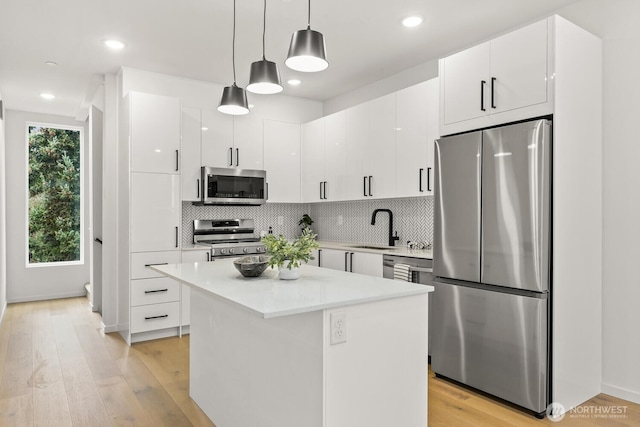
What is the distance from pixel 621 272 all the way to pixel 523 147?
1120mm

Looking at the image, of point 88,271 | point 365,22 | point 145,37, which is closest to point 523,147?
point 365,22

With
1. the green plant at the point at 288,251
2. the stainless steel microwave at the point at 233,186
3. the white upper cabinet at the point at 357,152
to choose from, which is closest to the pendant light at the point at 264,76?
the green plant at the point at 288,251

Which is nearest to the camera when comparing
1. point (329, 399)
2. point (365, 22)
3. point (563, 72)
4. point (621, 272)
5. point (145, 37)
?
point (329, 399)

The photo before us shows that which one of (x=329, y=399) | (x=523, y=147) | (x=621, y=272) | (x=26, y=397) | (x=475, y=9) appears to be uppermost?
(x=475, y=9)

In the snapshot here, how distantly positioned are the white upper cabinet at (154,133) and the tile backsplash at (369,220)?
2077 mm

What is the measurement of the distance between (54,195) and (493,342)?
21.1 ft

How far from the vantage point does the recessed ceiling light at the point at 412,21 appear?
3342 millimetres

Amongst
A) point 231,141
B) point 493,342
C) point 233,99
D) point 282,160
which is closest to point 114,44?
point 231,141

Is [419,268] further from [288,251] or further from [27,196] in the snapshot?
[27,196]

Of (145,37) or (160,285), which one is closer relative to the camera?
(145,37)

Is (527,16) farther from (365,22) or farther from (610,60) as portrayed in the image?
(365,22)

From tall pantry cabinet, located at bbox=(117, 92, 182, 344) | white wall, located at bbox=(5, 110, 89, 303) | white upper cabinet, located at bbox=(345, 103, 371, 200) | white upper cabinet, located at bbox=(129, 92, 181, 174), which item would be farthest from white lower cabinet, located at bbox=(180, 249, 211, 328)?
white wall, located at bbox=(5, 110, 89, 303)

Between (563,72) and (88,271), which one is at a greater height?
(563,72)

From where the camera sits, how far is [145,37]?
3734 millimetres
